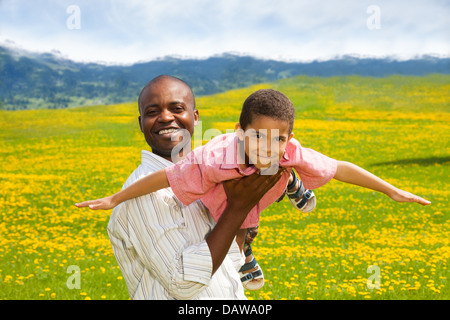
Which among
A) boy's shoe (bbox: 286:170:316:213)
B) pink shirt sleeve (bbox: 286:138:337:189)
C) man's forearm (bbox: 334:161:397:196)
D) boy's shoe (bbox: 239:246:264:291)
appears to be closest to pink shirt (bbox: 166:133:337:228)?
pink shirt sleeve (bbox: 286:138:337:189)

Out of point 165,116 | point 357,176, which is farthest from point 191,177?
point 357,176

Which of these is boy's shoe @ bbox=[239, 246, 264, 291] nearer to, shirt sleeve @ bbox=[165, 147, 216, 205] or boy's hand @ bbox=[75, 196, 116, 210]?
shirt sleeve @ bbox=[165, 147, 216, 205]

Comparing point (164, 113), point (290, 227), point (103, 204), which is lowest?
point (290, 227)

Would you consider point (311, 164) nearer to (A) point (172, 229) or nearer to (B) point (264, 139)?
(B) point (264, 139)

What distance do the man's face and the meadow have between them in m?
0.29

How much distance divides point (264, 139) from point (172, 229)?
547mm

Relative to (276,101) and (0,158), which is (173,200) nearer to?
(276,101)

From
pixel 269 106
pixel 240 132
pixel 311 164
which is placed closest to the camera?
pixel 269 106

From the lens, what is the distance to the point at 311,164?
2.42 m

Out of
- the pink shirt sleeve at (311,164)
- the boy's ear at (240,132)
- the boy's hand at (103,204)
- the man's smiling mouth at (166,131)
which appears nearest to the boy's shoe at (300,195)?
the pink shirt sleeve at (311,164)

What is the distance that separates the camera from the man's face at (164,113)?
2.32 m

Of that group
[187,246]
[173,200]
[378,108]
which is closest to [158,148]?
[173,200]

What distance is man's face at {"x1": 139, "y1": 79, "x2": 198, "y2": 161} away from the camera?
2316mm

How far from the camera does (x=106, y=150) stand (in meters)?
23.6
